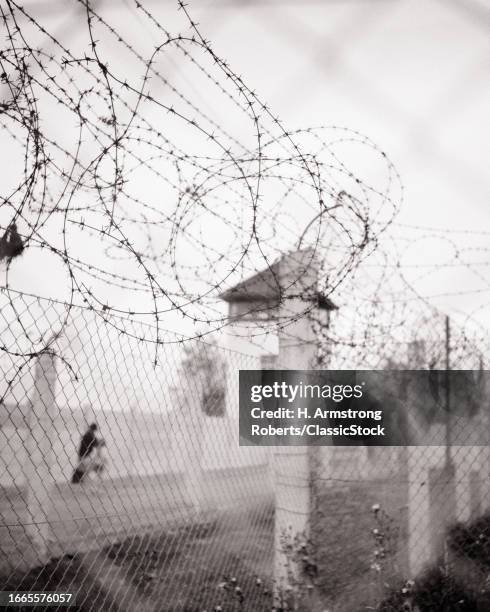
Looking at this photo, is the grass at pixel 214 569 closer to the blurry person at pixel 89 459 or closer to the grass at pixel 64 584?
the grass at pixel 64 584

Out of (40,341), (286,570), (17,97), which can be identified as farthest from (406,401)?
(17,97)

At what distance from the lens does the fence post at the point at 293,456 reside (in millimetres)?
2885

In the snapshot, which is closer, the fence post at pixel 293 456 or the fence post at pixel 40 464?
the fence post at pixel 293 456

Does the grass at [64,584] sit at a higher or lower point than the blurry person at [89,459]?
lower

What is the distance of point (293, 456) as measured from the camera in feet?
9.86

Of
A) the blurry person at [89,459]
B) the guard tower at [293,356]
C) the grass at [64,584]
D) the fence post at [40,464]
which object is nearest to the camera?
the grass at [64,584]

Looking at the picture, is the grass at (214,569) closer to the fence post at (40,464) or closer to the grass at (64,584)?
the grass at (64,584)

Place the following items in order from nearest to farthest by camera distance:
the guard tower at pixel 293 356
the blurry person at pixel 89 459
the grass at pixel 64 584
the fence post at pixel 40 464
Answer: the grass at pixel 64 584, the blurry person at pixel 89 459, the guard tower at pixel 293 356, the fence post at pixel 40 464

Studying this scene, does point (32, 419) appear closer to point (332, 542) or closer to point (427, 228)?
point (332, 542)

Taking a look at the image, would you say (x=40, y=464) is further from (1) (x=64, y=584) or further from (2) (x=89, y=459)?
(1) (x=64, y=584)

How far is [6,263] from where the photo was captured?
1659 mm

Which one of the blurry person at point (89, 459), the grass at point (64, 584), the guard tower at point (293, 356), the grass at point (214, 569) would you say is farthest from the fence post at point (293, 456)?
the blurry person at point (89, 459)

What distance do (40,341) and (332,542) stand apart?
2564 millimetres

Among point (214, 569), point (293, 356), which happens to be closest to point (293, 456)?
point (293, 356)
